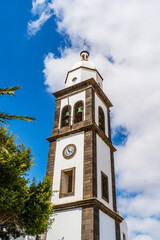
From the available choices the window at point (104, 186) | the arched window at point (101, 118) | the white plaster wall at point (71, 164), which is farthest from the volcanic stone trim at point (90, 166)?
the arched window at point (101, 118)

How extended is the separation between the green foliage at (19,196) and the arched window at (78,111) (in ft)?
28.6

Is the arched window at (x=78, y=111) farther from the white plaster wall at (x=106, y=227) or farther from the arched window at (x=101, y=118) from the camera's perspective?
the white plaster wall at (x=106, y=227)

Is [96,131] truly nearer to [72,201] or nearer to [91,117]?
[91,117]

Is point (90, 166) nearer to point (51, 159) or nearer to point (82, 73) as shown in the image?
point (51, 159)

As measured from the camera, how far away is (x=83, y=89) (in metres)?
24.7

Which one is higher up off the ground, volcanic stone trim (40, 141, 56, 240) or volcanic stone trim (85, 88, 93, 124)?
volcanic stone trim (85, 88, 93, 124)

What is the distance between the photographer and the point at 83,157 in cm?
2003

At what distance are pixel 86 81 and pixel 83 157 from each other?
7996mm

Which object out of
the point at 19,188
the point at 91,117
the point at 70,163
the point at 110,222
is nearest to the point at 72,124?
the point at 91,117

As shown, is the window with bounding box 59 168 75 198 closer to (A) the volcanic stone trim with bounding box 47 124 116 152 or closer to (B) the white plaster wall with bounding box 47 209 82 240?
(B) the white plaster wall with bounding box 47 209 82 240

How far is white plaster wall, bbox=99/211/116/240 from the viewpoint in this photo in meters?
17.3

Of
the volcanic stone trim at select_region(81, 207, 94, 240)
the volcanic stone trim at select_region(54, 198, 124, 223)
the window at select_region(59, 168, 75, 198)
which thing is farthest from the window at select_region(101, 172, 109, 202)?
the volcanic stone trim at select_region(81, 207, 94, 240)

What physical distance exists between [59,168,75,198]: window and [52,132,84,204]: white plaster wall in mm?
263

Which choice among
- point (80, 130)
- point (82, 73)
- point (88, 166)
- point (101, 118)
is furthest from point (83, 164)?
point (82, 73)
